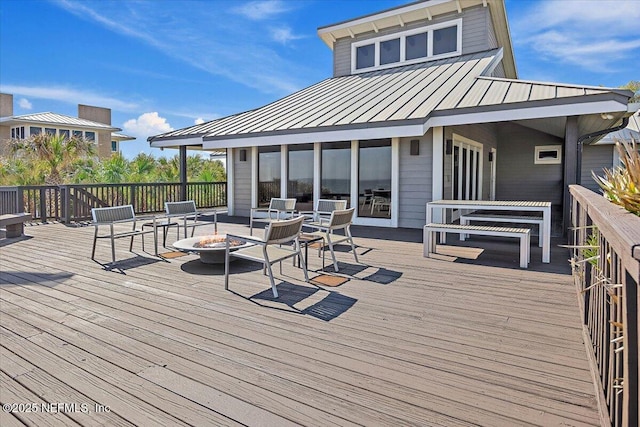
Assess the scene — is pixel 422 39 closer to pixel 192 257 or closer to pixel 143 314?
pixel 192 257

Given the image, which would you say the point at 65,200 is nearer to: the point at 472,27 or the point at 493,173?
the point at 472,27

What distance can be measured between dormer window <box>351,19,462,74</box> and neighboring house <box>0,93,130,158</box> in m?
17.6

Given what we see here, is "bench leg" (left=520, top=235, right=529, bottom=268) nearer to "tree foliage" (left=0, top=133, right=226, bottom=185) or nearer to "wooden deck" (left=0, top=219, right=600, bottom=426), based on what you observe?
"wooden deck" (left=0, top=219, right=600, bottom=426)

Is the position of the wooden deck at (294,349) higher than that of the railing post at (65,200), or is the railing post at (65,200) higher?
the railing post at (65,200)

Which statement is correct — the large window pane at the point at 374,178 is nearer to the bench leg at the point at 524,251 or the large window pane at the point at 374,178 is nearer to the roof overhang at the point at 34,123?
the bench leg at the point at 524,251

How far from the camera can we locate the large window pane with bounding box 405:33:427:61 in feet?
37.0

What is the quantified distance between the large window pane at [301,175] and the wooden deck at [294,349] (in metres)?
4.97

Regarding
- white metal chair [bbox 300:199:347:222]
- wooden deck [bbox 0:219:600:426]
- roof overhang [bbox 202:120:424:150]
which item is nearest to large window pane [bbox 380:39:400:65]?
roof overhang [bbox 202:120:424:150]

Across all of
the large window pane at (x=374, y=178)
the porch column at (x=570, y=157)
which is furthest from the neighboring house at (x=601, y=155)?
the large window pane at (x=374, y=178)

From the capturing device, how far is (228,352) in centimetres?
252

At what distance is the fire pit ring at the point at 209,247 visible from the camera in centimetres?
461

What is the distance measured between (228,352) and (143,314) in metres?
1.13

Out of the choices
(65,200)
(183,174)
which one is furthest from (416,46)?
(65,200)

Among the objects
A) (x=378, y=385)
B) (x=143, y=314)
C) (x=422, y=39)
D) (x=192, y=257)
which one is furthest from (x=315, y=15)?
(x=378, y=385)
